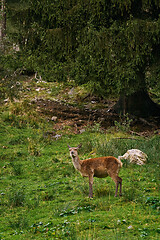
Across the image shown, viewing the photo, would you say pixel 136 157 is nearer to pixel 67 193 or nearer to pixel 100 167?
pixel 67 193

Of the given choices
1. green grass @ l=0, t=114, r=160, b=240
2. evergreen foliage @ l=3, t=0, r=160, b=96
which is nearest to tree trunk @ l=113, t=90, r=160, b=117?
evergreen foliage @ l=3, t=0, r=160, b=96

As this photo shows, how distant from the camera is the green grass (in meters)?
5.64

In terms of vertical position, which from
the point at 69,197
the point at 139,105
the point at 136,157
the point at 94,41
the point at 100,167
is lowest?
the point at 139,105

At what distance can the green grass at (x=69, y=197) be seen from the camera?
564cm

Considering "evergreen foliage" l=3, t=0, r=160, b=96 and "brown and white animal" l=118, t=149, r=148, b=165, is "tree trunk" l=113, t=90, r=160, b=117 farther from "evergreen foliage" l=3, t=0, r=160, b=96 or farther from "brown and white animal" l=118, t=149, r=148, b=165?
"brown and white animal" l=118, t=149, r=148, b=165

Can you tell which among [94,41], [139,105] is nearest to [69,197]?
[94,41]

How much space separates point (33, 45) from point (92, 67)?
372 centimetres

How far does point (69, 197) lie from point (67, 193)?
0.36 m

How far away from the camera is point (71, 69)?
16109mm

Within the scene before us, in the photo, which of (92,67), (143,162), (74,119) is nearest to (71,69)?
(92,67)

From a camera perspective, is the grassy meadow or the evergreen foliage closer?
the grassy meadow

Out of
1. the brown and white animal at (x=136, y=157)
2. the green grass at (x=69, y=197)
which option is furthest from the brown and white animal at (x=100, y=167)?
the brown and white animal at (x=136, y=157)

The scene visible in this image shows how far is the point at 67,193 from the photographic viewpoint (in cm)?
814

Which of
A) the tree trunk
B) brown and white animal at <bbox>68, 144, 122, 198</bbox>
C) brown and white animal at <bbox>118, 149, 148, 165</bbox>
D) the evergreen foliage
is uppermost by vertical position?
the evergreen foliage
